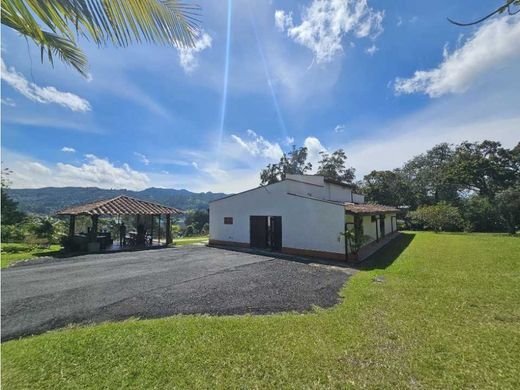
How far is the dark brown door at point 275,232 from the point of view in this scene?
16.3m

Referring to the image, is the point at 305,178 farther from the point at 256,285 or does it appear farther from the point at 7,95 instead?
the point at 7,95

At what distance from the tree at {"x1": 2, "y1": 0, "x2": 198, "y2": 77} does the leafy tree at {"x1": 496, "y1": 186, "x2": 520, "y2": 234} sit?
32145 millimetres

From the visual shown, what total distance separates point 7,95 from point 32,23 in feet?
3.40

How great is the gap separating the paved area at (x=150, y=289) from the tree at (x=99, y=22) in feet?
18.1

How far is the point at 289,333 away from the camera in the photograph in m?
5.05

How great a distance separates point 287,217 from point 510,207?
23501mm

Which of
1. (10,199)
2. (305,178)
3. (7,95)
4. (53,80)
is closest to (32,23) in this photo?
(7,95)

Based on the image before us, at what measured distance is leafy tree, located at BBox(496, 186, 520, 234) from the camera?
24.3 meters

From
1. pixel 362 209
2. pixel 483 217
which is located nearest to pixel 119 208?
pixel 362 209

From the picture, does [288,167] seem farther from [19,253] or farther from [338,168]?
[19,253]

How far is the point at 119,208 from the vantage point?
17.7 metres

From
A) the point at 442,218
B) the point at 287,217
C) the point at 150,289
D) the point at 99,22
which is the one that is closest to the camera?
the point at 99,22

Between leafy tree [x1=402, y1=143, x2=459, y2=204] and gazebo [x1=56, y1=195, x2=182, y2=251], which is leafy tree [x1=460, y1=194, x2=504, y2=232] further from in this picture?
gazebo [x1=56, y1=195, x2=182, y2=251]

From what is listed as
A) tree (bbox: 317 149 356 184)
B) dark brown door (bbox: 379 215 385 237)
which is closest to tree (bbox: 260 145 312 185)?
tree (bbox: 317 149 356 184)
